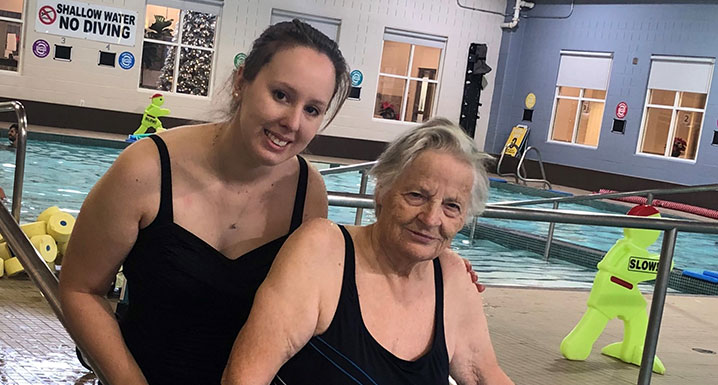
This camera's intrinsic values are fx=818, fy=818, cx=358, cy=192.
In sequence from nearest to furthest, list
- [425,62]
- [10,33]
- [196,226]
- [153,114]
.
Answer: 1. [196,226]
2. [153,114]
3. [10,33]
4. [425,62]

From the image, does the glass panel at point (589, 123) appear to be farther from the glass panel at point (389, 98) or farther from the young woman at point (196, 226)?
the young woman at point (196, 226)

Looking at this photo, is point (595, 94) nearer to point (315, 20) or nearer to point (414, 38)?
point (414, 38)

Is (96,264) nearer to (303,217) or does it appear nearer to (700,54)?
(303,217)

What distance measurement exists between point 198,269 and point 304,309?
8.6 inches

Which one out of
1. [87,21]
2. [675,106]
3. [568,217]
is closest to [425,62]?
[675,106]

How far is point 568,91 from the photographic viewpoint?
17875mm

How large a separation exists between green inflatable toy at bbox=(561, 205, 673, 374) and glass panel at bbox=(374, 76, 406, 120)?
1416 cm

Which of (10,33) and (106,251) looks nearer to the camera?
(106,251)

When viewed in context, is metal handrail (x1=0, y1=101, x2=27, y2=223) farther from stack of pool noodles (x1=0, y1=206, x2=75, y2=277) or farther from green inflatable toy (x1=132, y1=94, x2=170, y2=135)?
green inflatable toy (x1=132, y1=94, x2=170, y2=135)

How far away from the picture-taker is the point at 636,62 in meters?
16.3

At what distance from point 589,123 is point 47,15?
1103cm

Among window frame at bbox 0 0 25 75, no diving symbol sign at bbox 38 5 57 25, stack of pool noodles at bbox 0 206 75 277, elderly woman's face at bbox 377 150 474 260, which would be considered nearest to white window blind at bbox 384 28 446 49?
no diving symbol sign at bbox 38 5 57 25

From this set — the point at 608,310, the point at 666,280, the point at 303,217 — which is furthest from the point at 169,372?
the point at 608,310

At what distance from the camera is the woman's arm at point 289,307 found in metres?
1.43
